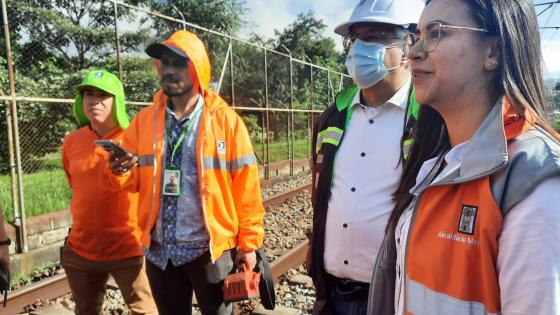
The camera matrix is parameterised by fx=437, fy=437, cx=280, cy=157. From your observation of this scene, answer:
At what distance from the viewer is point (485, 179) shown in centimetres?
117

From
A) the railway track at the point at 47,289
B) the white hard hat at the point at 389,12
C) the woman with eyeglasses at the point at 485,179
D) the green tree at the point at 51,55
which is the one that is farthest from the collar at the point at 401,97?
the green tree at the point at 51,55

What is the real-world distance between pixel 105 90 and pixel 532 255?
2968 mm

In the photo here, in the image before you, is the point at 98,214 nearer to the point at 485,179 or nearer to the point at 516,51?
the point at 485,179

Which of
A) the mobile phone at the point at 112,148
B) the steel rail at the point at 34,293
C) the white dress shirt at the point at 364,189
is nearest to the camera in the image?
the white dress shirt at the point at 364,189

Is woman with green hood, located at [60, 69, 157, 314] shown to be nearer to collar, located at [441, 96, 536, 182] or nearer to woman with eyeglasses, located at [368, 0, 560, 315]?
woman with eyeglasses, located at [368, 0, 560, 315]

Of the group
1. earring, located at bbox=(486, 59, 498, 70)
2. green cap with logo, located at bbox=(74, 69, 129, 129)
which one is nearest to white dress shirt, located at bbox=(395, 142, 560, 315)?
earring, located at bbox=(486, 59, 498, 70)

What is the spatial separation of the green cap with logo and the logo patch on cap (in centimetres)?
277

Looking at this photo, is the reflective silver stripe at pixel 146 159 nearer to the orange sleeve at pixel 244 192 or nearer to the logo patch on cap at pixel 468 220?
the orange sleeve at pixel 244 192

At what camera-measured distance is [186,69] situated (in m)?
2.93

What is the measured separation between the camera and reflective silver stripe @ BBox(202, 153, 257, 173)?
279 cm

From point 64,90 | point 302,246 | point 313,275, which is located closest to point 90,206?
point 313,275

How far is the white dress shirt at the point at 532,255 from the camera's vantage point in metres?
1.02

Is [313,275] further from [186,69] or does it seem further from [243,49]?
[243,49]

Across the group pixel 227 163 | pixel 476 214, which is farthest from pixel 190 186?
pixel 476 214
